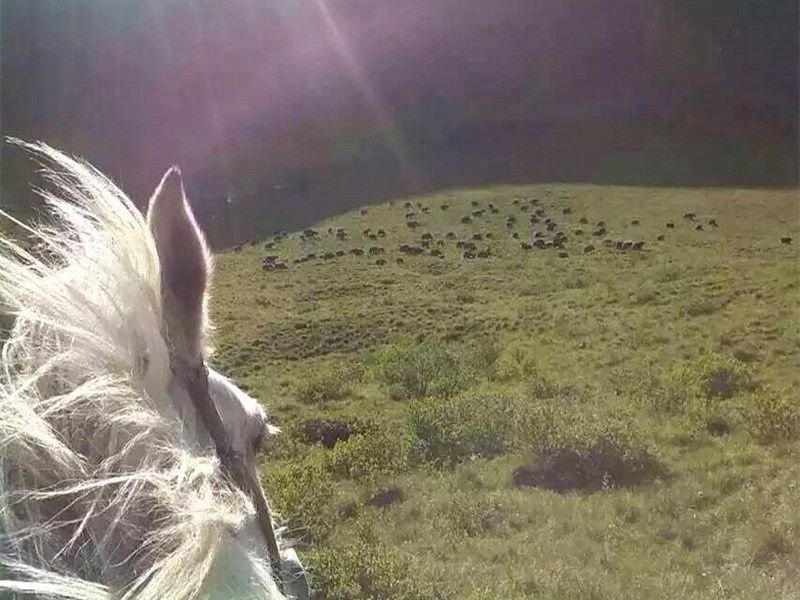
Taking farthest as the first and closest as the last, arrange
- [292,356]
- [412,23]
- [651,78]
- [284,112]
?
1. [412,23]
2. [651,78]
3. [284,112]
4. [292,356]

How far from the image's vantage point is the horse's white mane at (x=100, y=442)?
2.71ft

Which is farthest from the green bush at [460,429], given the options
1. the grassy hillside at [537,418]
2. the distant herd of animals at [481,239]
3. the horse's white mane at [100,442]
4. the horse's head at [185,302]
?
the distant herd of animals at [481,239]

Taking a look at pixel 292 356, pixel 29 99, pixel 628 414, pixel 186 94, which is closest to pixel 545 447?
pixel 628 414

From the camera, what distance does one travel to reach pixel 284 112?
41.0m

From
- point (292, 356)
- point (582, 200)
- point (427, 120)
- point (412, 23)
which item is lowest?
point (292, 356)

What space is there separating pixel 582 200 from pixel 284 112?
70.3ft

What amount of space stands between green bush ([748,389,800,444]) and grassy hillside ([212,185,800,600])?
19 mm

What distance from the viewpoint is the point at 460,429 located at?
7.06m

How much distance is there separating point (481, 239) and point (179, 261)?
58.2 ft

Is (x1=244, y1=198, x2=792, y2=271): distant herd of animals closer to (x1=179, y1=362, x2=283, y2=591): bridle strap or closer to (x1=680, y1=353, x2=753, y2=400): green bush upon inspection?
(x1=680, y1=353, x2=753, y2=400): green bush

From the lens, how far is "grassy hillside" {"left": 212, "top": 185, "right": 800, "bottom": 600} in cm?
504

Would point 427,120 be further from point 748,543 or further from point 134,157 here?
point 748,543

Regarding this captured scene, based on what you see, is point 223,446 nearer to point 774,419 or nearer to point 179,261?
point 179,261

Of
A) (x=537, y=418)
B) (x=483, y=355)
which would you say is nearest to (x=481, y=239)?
(x=483, y=355)
